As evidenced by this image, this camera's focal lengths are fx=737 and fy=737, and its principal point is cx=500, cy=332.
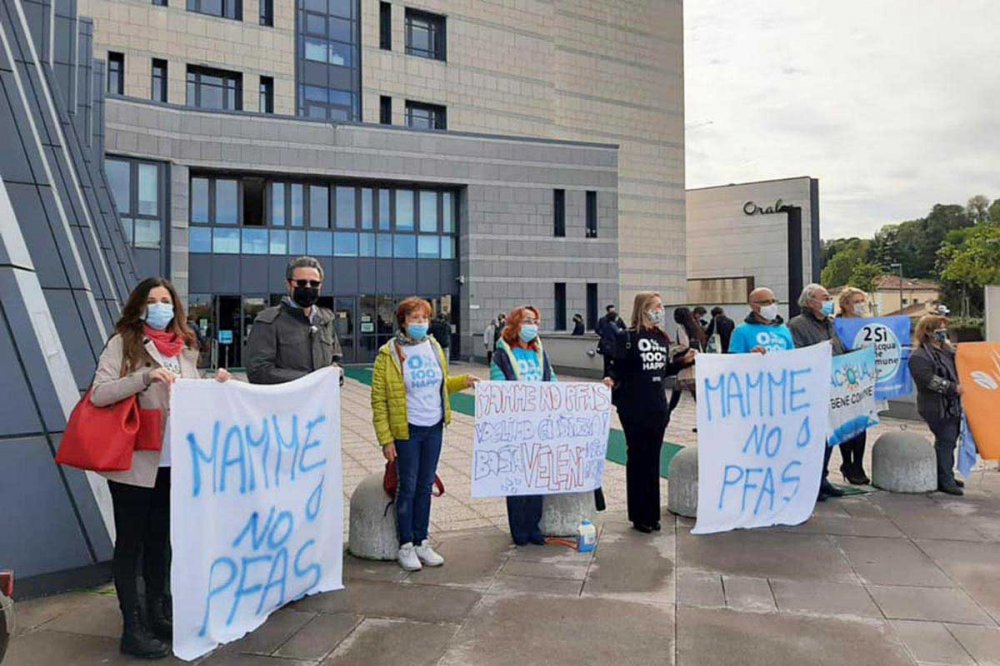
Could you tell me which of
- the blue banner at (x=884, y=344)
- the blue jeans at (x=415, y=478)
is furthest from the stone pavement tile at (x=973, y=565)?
the blue jeans at (x=415, y=478)

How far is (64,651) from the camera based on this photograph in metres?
4.03

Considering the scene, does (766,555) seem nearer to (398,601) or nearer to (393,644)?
(398,601)

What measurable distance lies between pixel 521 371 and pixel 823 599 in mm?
2712

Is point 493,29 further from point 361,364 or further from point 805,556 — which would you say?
point 805,556

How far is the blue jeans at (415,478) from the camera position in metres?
5.37

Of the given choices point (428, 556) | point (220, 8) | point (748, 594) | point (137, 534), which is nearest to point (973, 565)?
point (748, 594)

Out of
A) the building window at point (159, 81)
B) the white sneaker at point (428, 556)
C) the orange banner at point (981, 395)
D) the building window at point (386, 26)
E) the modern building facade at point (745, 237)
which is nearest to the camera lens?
the white sneaker at point (428, 556)

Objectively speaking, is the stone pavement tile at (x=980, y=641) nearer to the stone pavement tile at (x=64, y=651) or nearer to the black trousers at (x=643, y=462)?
the black trousers at (x=643, y=462)

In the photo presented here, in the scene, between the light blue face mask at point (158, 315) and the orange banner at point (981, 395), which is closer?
the light blue face mask at point (158, 315)

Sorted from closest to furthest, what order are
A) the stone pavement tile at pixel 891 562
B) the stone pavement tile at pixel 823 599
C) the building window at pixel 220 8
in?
the stone pavement tile at pixel 823 599, the stone pavement tile at pixel 891 562, the building window at pixel 220 8

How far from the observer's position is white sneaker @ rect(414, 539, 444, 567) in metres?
5.53

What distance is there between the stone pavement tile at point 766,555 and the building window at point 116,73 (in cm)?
2909

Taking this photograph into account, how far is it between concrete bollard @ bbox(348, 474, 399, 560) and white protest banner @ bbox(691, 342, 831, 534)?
100 inches

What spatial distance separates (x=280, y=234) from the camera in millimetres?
28469
